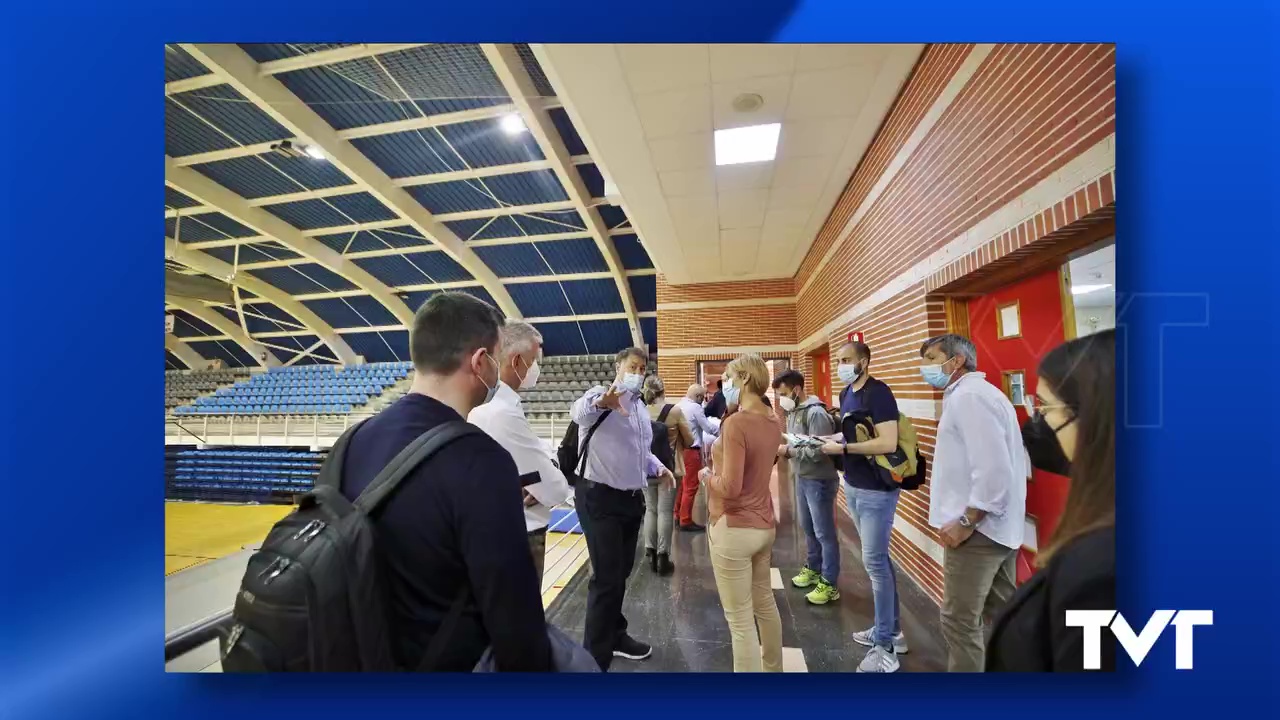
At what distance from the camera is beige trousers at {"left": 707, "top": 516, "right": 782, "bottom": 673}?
1771 millimetres

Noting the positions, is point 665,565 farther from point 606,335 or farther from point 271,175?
point 271,175

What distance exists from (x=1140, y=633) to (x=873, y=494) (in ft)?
2.70

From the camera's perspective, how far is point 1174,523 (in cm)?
170

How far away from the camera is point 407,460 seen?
4.41 ft

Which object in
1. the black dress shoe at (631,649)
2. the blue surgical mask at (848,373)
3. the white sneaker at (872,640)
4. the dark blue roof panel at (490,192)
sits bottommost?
the black dress shoe at (631,649)

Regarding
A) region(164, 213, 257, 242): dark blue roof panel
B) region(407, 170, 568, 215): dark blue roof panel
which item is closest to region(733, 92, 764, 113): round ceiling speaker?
region(407, 170, 568, 215): dark blue roof panel

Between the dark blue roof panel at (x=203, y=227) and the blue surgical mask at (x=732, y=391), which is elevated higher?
the dark blue roof panel at (x=203, y=227)

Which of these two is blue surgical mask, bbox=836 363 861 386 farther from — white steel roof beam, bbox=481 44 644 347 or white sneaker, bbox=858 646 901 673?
white sneaker, bbox=858 646 901 673

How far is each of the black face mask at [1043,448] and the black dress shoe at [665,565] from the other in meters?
1.09

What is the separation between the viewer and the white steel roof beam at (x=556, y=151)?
1790mm

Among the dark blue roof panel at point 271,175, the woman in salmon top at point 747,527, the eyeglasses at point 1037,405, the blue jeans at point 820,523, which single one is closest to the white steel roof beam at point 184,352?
the dark blue roof panel at point 271,175

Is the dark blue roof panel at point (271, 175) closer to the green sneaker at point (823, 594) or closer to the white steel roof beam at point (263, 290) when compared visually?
the white steel roof beam at point (263, 290)

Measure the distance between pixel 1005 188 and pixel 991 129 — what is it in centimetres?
18
